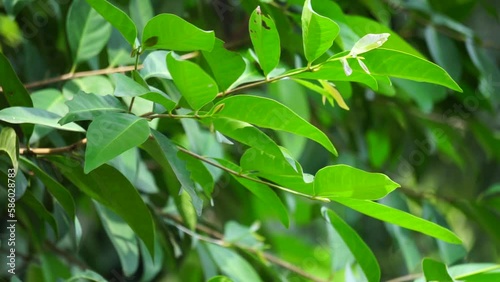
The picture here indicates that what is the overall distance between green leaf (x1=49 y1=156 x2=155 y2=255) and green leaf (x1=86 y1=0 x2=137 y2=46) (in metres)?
0.12

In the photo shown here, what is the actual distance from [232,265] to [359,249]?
0.24 m

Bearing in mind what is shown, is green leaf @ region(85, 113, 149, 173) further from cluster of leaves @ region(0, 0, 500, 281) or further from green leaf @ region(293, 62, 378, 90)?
green leaf @ region(293, 62, 378, 90)

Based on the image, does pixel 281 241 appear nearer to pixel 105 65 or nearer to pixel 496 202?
pixel 496 202

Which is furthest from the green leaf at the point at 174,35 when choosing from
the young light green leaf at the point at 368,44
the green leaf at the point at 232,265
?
the green leaf at the point at 232,265

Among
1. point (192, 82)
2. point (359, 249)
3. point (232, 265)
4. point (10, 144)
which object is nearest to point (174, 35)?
point (192, 82)

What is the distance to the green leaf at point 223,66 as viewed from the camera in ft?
1.98

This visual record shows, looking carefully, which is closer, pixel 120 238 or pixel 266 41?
A: pixel 266 41

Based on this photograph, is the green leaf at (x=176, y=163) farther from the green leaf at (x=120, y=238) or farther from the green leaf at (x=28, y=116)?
the green leaf at (x=120, y=238)

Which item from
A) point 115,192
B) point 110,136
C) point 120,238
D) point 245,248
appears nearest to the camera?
point 110,136

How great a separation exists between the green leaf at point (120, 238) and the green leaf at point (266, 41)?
0.93 feet

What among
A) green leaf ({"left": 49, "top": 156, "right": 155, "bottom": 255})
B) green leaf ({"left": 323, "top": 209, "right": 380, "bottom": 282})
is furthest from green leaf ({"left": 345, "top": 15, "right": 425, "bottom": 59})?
green leaf ({"left": 49, "top": 156, "right": 155, "bottom": 255})

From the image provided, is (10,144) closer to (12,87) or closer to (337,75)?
(12,87)

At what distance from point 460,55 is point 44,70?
0.62 meters

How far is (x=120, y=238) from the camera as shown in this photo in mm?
802
